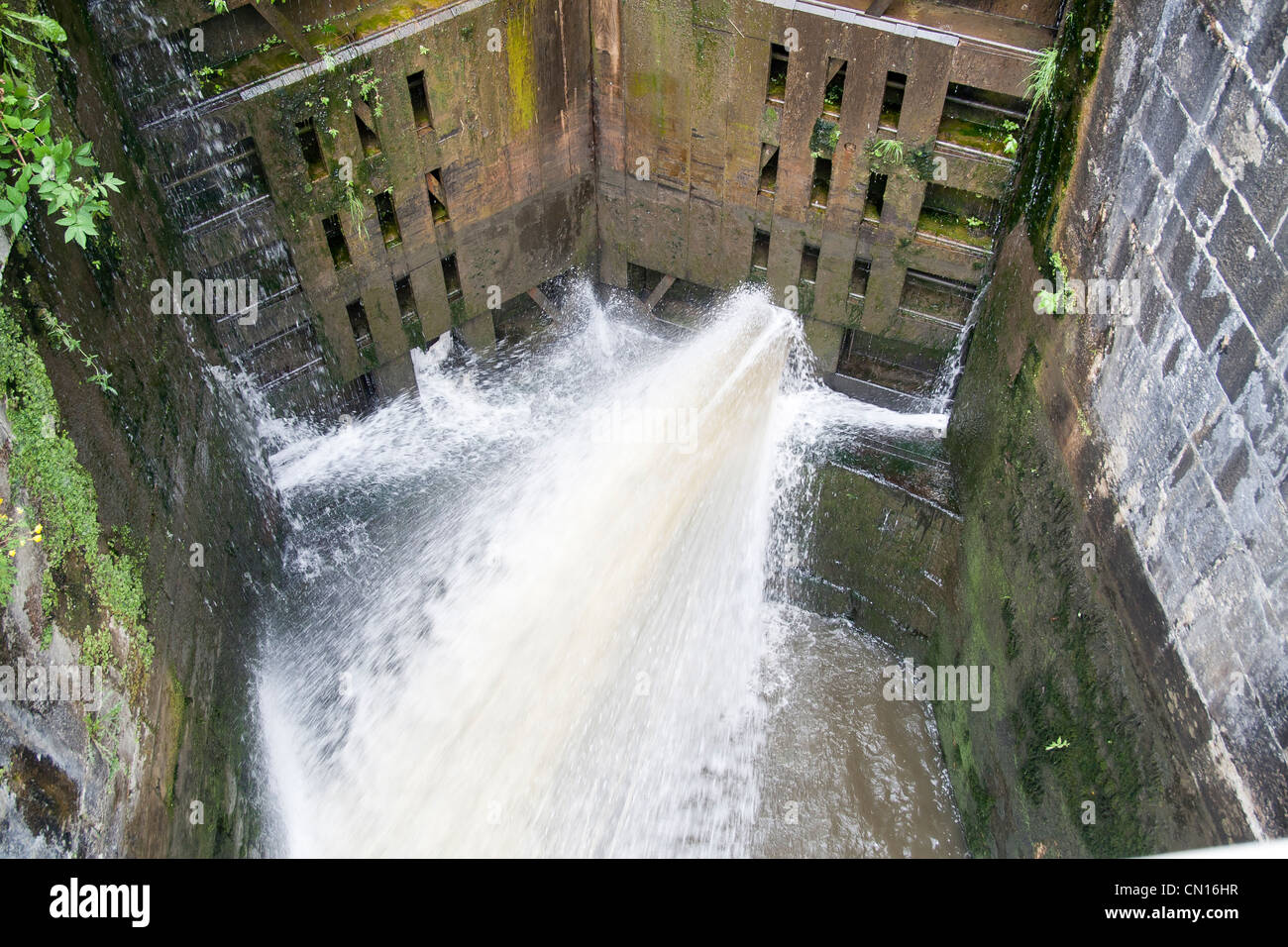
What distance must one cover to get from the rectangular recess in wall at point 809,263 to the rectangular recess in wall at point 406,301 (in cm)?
401

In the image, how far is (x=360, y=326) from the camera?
10688 mm

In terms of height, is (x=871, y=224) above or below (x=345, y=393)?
above

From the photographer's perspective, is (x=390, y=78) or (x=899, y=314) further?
(x=899, y=314)

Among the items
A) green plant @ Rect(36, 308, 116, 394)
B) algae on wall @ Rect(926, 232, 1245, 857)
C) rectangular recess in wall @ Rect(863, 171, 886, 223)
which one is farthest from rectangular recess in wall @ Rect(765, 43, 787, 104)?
green plant @ Rect(36, 308, 116, 394)

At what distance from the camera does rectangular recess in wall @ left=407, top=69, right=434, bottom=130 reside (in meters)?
9.49

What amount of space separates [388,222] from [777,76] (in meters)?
3.99

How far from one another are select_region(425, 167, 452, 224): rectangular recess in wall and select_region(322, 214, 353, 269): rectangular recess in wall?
0.90 metres

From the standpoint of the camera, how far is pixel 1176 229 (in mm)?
6484

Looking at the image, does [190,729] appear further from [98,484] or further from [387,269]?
[387,269]

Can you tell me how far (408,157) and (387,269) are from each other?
1151 mm

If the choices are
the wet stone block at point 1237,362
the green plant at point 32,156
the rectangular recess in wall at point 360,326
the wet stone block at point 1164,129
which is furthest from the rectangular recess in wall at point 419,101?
the wet stone block at point 1237,362

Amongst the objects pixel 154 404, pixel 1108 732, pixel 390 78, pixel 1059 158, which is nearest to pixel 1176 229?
pixel 1059 158

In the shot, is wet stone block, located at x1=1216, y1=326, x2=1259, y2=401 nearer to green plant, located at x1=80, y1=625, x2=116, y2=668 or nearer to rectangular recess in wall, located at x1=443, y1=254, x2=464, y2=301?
green plant, located at x1=80, y1=625, x2=116, y2=668

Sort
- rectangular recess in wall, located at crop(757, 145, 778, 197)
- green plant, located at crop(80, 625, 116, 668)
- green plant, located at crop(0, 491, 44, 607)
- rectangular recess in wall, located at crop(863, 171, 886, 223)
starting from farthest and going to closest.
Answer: rectangular recess in wall, located at crop(757, 145, 778, 197), rectangular recess in wall, located at crop(863, 171, 886, 223), green plant, located at crop(80, 625, 116, 668), green plant, located at crop(0, 491, 44, 607)
